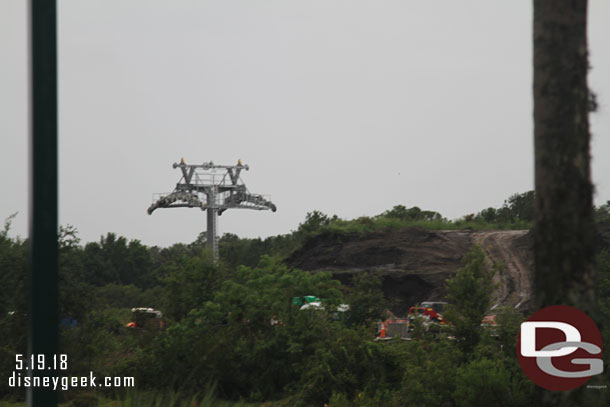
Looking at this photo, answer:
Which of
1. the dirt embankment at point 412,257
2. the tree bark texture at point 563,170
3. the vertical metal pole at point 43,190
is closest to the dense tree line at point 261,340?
the tree bark texture at point 563,170

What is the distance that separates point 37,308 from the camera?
15.8 feet

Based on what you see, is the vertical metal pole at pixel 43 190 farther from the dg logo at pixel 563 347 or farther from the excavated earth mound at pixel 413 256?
the excavated earth mound at pixel 413 256

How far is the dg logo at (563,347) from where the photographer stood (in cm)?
519

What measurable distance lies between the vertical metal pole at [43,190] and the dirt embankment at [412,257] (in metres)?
36.3

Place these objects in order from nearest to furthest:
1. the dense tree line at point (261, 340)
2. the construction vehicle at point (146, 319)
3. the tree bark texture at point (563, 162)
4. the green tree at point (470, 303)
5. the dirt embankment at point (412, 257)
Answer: the tree bark texture at point (563, 162)
the dense tree line at point (261, 340)
the green tree at point (470, 303)
the construction vehicle at point (146, 319)
the dirt embankment at point (412, 257)

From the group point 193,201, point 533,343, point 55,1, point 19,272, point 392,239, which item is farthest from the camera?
point 392,239

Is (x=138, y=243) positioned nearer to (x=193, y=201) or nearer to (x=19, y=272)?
(x=193, y=201)

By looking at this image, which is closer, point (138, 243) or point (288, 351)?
point (288, 351)

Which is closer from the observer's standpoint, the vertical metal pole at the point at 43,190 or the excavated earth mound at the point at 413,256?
the vertical metal pole at the point at 43,190

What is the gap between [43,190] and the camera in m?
4.94

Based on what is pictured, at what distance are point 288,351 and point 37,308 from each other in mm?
8972

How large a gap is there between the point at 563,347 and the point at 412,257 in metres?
40.6

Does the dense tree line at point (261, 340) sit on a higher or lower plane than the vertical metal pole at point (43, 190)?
lower

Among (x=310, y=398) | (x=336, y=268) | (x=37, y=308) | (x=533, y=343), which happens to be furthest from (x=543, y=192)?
(x=336, y=268)
